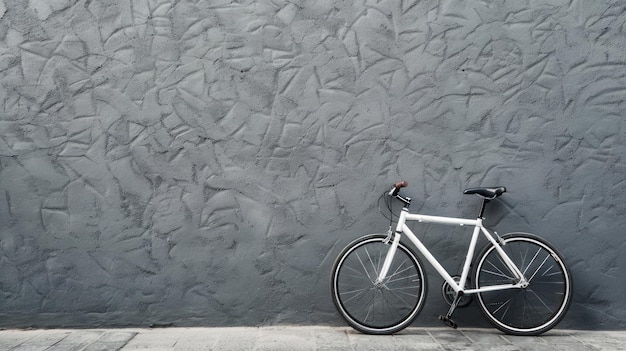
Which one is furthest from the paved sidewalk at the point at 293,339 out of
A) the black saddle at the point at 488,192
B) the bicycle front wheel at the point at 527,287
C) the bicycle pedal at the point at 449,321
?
the black saddle at the point at 488,192

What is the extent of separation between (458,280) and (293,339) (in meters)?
1.46

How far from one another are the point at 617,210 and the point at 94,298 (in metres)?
4.55

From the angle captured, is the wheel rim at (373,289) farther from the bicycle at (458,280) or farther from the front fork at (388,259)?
the front fork at (388,259)

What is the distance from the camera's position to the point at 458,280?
5.78 metres

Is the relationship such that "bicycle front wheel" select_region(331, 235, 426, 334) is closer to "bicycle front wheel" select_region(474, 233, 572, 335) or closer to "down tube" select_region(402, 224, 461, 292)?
"down tube" select_region(402, 224, 461, 292)

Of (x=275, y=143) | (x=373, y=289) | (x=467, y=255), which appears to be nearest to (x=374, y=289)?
(x=373, y=289)

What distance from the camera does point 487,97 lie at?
5.96 meters

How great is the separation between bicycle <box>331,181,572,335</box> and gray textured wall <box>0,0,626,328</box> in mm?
189

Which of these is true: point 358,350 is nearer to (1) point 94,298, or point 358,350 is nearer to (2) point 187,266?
(2) point 187,266

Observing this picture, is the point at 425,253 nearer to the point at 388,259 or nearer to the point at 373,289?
the point at 388,259

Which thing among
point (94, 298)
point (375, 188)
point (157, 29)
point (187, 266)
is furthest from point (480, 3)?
point (94, 298)

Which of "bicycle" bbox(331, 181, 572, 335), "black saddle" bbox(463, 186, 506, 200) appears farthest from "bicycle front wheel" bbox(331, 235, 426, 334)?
"black saddle" bbox(463, 186, 506, 200)

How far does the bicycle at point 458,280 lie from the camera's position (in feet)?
18.7

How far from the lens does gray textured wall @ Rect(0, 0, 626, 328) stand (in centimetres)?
589
